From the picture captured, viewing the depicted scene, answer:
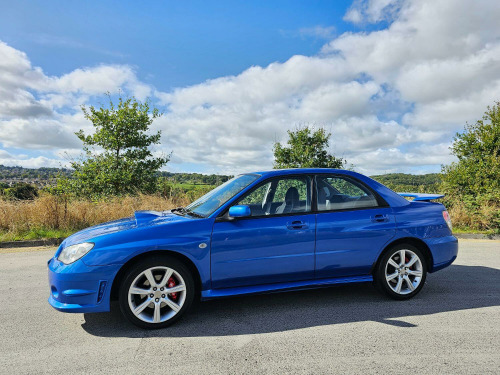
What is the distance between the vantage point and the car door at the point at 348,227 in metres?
4.16

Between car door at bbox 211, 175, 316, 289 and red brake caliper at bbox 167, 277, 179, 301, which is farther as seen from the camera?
car door at bbox 211, 175, 316, 289

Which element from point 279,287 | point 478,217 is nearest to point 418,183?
point 478,217

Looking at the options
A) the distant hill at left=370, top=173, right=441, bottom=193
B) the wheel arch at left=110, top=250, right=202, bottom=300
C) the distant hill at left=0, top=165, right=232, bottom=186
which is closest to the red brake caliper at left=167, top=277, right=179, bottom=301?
the wheel arch at left=110, top=250, right=202, bottom=300

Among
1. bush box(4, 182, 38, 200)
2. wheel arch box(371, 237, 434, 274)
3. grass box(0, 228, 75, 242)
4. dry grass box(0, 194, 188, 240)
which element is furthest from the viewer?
bush box(4, 182, 38, 200)

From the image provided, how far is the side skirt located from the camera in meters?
3.77

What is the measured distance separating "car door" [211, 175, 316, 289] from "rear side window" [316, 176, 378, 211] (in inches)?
9.8

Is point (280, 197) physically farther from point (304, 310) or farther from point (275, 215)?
point (304, 310)

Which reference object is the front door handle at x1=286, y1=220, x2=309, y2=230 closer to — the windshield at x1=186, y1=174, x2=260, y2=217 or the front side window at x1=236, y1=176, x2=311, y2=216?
the front side window at x1=236, y1=176, x2=311, y2=216

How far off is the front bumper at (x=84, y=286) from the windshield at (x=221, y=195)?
1.17 meters

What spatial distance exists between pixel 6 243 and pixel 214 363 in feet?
26.5

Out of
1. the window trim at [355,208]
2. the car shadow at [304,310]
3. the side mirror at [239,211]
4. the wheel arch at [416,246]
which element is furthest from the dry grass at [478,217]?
the side mirror at [239,211]

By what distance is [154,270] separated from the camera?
11.9 feet

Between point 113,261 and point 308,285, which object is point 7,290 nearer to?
point 113,261

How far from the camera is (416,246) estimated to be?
4.64 metres
